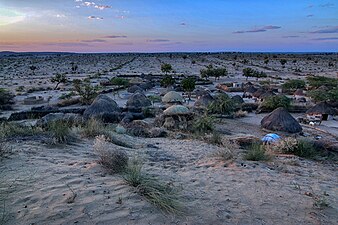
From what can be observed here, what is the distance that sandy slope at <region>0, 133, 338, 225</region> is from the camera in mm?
4969

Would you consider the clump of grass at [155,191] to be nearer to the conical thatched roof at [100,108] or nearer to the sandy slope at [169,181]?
the sandy slope at [169,181]

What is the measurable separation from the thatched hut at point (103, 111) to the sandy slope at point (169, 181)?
39.8 feet

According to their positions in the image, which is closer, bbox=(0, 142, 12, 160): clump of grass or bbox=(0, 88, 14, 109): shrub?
bbox=(0, 142, 12, 160): clump of grass

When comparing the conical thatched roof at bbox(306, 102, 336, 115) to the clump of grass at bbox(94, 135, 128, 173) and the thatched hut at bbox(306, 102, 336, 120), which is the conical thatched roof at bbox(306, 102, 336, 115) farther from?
the clump of grass at bbox(94, 135, 128, 173)

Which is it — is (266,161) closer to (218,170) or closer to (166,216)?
(218,170)

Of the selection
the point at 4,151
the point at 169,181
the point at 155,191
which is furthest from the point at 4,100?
the point at 155,191

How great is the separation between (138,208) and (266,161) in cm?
567

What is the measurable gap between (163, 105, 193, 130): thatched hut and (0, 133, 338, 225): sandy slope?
9.22m

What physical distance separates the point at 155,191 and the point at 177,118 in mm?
14800

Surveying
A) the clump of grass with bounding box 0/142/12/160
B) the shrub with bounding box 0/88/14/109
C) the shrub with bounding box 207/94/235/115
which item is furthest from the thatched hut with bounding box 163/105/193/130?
the shrub with bounding box 0/88/14/109

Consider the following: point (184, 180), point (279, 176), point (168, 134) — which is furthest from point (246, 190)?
point (168, 134)

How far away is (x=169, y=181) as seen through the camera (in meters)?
6.91

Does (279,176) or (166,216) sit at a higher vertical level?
(166,216)

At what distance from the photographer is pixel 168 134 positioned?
52.2 ft
